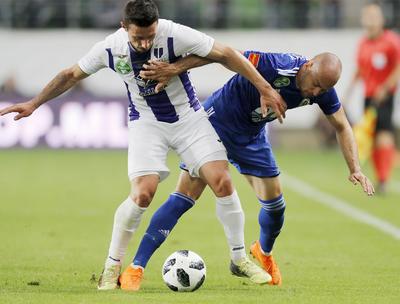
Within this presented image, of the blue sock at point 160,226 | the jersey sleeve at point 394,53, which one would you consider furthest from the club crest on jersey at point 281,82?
the jersey sleeve at point 394,53

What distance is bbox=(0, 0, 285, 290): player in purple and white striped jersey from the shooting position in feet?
25.9

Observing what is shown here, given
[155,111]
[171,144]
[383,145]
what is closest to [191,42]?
[155,111]

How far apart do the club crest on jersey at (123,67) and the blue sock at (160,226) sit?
41.5 inches

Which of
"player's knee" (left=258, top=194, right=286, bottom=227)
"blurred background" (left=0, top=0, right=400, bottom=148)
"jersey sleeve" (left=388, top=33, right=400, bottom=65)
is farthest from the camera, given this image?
"blurred background" (left=0, top=0, right=400, bottom=148)

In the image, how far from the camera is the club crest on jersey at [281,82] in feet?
27.2

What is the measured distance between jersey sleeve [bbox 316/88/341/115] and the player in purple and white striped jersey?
52cm

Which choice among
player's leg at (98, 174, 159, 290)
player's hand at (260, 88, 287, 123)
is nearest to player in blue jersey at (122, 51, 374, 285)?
player's leg at (98, 174, 159, 290)

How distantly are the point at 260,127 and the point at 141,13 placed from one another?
5.36 ft

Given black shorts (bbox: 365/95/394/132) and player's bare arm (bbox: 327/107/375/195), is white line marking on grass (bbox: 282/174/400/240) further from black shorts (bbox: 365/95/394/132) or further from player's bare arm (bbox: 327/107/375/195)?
player's bare arm (bbox: 327/107/375/195)

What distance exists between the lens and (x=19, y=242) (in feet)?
35.7

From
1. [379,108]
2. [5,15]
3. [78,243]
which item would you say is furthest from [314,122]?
[78,243]

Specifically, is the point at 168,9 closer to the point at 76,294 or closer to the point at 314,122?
the point at 314,122

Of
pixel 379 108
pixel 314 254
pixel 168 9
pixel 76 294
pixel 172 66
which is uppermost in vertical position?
pixel 172 66

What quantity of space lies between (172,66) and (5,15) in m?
20.3
